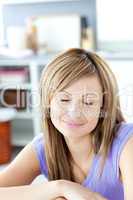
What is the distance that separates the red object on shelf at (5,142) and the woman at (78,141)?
179 centimetres

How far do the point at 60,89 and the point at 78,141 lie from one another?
0.67ft

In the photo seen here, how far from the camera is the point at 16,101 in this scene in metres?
3.28

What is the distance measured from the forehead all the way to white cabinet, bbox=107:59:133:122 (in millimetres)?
1627

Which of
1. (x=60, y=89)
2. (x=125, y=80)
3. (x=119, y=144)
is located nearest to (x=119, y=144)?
(x=119, y=144)

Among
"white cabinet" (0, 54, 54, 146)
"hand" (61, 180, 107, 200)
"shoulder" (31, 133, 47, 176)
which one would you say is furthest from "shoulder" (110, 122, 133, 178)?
"white cabinet" (0, 54, 54, 146)

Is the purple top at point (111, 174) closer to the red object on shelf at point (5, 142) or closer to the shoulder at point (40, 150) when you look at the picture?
the shoulder at point (40, 150)

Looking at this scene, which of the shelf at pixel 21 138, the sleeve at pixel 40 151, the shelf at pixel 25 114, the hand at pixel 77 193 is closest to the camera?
the hand at pixel 77 193

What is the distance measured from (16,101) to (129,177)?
233cm

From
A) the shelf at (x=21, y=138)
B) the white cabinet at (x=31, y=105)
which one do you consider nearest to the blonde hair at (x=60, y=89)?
the white cabinet at (x=31, y=105)

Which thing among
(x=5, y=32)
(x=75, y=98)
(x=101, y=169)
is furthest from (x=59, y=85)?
(x=5, y=32)

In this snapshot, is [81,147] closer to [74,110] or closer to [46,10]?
[74,110]

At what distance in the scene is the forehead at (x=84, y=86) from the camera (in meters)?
1.05

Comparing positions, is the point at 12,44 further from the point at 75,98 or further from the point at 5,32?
the point at 75,98

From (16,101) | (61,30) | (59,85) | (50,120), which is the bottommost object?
(16,101)
